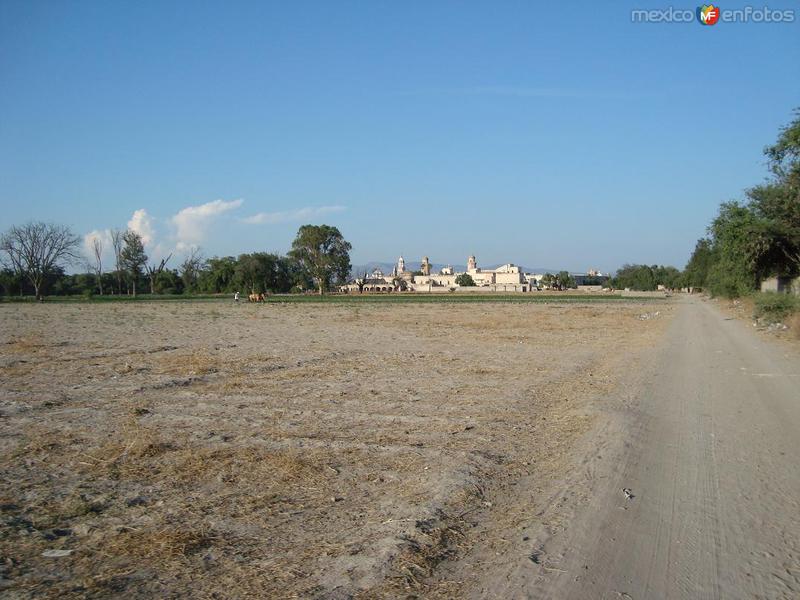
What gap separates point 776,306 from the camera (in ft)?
105

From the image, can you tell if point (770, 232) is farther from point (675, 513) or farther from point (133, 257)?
point (133, 257)

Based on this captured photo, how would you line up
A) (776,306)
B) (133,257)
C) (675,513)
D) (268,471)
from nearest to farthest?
(675,513) < (268,471) < (776,306) < (133,257)

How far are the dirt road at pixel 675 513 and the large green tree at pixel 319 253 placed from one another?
125430 mm

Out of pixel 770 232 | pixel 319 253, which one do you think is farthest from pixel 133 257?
pixel 770 232

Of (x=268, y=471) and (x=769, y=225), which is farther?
(x=769, y=225)

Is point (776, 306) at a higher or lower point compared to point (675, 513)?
higher

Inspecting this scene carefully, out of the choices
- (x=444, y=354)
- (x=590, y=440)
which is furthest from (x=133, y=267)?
(x=590, y=440)

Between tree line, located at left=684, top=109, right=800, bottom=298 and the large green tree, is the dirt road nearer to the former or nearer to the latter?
tree line, located at left=684, top=109, right=800, bottom=298

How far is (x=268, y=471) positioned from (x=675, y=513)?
165 inches

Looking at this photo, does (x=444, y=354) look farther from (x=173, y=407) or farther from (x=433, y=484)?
(x=433, y=484)

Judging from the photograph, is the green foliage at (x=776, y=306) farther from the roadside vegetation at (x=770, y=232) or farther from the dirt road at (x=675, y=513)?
the dirt road at (x=675, y=513)

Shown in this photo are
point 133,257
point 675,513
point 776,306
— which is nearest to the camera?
point 675,513

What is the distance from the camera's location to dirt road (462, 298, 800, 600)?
445 cm

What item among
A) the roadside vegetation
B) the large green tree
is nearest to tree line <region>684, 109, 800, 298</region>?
the roadside vegetation
